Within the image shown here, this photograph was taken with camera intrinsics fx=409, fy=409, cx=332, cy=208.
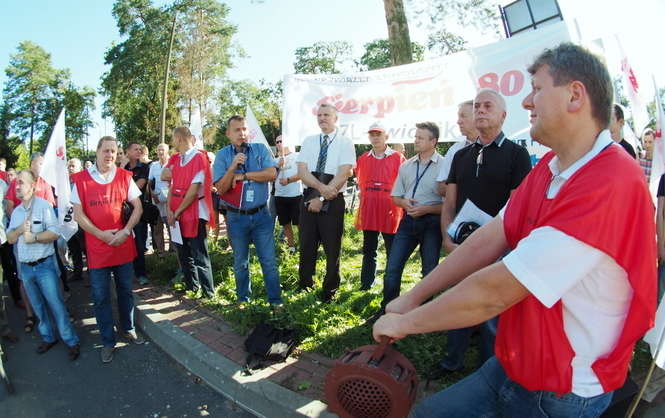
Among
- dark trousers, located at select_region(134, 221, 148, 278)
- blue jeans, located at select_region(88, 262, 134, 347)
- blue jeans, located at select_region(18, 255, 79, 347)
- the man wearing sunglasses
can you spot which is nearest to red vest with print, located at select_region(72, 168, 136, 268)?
blue jeans, located at select_region(88, 262, 134, 347)

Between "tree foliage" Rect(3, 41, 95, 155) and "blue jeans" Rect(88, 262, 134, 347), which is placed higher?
"tree foliage" Rect(3, 41, 95, 155)

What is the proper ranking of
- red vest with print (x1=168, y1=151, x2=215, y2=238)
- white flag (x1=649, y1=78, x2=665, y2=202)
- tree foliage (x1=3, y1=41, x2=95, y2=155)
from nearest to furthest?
1. white flag (x1=649, y1=78, x2=665, y2=202)
2. red vest with print (x1=168, y1=151, x2=215, y2=238)
3. tree foliage (x1=3, y1=41, x2=95, y2=155)

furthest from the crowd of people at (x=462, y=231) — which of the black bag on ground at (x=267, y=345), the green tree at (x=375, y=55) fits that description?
the green tree at (x=375, y=55)

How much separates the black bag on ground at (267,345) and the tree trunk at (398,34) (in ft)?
16.9

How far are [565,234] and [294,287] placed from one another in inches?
169

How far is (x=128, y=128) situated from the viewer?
3544cm

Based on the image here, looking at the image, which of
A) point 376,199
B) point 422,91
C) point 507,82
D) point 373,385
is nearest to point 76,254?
point 376,199

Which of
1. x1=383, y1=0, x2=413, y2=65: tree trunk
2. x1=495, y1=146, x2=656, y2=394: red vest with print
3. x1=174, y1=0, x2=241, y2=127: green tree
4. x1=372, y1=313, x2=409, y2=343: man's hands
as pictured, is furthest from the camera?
x1=174, y1=0, x2=241, y2=127: green tree

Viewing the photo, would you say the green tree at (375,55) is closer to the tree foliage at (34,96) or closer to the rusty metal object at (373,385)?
the tree foliage at (34,96)

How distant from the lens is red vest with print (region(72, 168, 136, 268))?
3887 mm

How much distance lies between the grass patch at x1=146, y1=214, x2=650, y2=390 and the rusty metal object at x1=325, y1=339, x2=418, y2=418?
5.37ft

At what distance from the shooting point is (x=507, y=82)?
4.48 m

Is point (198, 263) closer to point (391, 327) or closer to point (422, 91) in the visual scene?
point (422, 91)

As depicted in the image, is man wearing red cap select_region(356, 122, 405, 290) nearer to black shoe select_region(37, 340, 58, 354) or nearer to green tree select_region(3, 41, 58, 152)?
black shoe select_region(37, 340, 58, 354)
